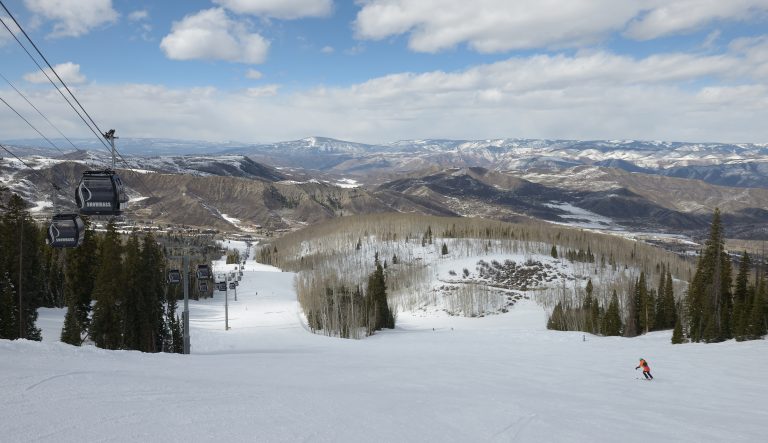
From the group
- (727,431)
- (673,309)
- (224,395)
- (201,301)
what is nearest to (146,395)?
(224,395)

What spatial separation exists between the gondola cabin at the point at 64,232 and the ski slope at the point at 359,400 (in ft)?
26.5

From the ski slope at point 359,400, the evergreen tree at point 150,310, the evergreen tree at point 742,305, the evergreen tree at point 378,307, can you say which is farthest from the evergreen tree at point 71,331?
the evergreen tree at point 742,305

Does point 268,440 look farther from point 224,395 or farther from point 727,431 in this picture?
point 727,431

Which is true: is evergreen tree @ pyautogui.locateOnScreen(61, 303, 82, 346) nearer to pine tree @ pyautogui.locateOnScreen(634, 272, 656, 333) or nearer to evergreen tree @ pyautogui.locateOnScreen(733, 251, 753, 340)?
evergreen tree @ pyautogui.locateOnScreen(733, 251, 753, 340)

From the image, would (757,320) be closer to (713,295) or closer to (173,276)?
(713,295)

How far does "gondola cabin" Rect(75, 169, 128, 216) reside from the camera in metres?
19.7

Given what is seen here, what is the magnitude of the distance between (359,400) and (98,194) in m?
14.7

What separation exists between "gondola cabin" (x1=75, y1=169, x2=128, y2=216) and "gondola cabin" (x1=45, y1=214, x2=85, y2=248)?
7.99 ft

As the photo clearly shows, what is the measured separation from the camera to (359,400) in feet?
41.8

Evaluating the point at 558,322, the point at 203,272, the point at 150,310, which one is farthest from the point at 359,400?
the point at 558,322

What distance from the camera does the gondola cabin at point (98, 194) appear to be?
1971 cm

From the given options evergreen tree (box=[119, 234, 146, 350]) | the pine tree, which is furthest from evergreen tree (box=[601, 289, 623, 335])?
evergreen tree (box=[119, 234, 146, 350])

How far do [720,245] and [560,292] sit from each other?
51.1m

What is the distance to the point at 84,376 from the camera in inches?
451
